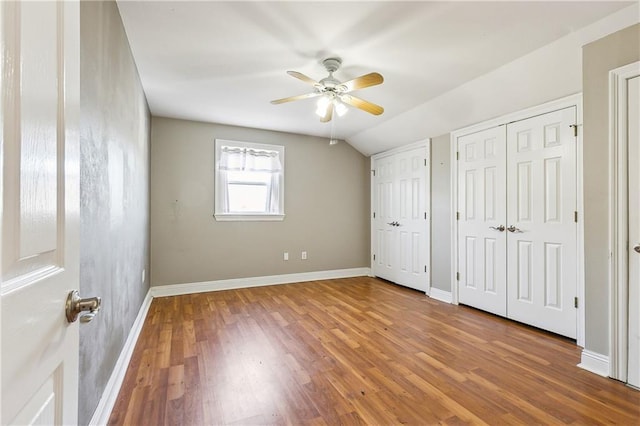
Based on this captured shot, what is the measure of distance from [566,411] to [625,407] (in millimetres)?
365

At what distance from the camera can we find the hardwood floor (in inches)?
62.1

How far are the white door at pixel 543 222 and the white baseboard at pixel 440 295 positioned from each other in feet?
2.39

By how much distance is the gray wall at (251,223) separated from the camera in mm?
3912

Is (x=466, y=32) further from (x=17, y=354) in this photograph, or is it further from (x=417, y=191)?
Result: (x=17, y=354)

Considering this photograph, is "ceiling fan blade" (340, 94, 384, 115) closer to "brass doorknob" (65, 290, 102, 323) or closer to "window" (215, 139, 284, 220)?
"window" (215, 139, 284, 220)

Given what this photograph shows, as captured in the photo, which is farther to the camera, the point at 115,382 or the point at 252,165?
the point at 252,165

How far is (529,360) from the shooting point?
7.07ft

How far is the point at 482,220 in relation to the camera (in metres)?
3.27

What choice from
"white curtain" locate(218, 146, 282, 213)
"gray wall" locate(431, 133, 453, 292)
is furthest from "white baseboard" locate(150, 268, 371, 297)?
"gray wall" locate(431, 133, 453, 292)

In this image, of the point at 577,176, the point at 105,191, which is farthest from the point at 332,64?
the point at 577,176

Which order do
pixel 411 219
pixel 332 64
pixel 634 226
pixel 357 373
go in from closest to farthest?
pixel 634 226 < pixel 357 373 < pixel 332 64 < pixel 411 219

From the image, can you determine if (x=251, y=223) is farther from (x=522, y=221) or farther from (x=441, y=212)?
(x=522, y=221)

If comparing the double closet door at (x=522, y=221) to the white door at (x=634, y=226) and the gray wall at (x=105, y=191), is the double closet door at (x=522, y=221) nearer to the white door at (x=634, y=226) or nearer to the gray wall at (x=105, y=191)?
the white door at (x=634, y=226)

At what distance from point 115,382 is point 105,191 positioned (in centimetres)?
115
